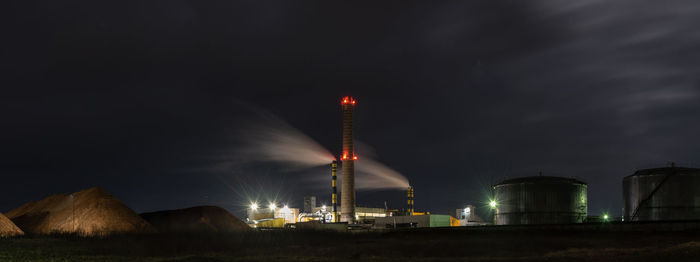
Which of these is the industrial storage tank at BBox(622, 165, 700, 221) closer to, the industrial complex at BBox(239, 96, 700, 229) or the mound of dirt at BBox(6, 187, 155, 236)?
the industrial complex at BBox(239, 96, 700, 229)

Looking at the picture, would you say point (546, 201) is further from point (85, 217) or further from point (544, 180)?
point (85, 217)

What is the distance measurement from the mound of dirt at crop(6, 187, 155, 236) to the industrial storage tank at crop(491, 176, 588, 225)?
29.9m

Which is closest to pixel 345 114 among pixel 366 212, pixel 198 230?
pixel 366 212

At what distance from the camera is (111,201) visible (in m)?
45.9

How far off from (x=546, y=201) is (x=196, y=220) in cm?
3083

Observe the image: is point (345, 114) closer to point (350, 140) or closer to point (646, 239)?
point (350, 140)

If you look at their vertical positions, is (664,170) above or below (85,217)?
above

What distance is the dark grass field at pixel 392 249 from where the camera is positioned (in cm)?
2531

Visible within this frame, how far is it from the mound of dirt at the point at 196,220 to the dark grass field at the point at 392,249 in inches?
540

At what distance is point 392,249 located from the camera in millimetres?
32031

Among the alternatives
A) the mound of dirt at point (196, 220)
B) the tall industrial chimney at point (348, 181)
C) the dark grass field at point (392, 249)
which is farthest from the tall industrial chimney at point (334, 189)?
the dark grass field at point (392, 249)

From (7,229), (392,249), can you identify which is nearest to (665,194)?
(392,249)

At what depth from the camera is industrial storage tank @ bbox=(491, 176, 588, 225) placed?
157ft

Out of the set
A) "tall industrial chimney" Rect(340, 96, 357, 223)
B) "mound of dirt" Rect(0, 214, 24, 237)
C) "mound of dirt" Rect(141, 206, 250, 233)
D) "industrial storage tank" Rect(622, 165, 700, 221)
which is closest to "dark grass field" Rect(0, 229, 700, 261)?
"mound of dirt" Rect(0, 214, 24, 237)
